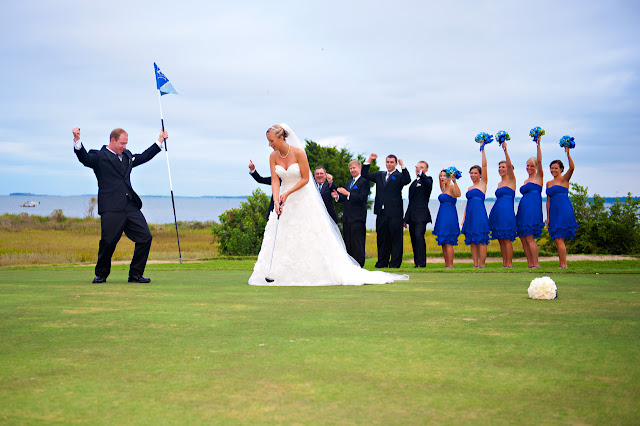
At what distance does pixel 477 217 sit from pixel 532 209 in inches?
49.4

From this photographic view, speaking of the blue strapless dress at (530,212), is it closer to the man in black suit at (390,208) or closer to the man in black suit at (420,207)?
the man in black suit at (420,207)

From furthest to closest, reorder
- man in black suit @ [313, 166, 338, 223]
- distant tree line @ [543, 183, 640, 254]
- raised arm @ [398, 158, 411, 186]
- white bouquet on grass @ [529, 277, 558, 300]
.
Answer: distant tree line @ [543, 183, 640, 254] < man in black suit @ [313, 166, 338, 223] < raised arm @ [398, 158, 411, 186] < white bouquet on grass @ [529, 277, 558, 300]

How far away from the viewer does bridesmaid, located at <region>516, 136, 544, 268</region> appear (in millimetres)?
12977

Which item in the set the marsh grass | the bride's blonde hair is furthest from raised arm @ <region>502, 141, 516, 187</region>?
the marsh grass

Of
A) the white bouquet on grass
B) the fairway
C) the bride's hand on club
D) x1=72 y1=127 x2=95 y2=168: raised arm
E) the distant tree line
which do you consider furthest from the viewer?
the distant tree line

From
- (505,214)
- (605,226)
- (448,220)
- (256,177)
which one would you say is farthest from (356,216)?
(605,226)

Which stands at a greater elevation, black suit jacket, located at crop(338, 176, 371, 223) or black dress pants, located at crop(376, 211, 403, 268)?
black suit jacket, located at crop(338, 176, 371, 223)

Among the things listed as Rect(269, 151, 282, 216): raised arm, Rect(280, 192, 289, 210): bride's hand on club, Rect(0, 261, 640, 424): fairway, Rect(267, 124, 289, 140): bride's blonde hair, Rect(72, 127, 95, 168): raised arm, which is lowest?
Rect(0, 261, 640, 424): fairway

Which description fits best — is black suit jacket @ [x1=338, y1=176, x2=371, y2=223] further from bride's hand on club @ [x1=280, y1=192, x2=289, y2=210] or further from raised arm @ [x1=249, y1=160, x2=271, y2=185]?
bride's hand on club @ [x1=280, y1=192, x2=289, y2=210]

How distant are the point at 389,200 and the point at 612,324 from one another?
30.1 ft

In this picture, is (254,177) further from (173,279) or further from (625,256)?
(625,256)

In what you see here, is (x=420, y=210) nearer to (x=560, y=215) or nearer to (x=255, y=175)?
(x=560, y=215)

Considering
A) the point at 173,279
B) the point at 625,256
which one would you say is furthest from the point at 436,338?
the point at 625,256

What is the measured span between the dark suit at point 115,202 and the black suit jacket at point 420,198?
21.5 feet
